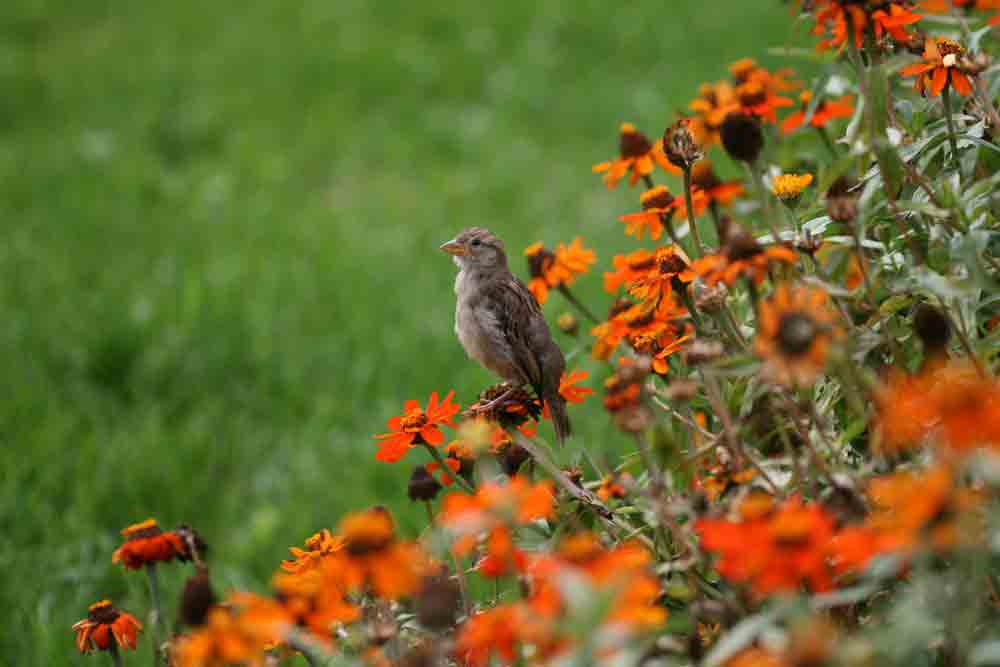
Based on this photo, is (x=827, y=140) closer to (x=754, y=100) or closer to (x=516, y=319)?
(x=754, y=100)

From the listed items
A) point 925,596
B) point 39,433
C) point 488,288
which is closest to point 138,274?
point 39,433

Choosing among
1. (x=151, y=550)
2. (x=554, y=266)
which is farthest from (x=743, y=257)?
(x=554, y=266)

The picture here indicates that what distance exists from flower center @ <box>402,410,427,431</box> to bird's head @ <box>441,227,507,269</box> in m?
1.03

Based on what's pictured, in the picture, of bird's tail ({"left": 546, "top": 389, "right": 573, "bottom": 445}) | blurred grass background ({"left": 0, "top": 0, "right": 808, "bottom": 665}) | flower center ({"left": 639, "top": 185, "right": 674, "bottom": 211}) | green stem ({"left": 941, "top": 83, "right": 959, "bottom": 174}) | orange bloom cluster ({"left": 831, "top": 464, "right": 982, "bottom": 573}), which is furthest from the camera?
blurred grass background ({"left": 0, "top": 0, "right": 808, "bottom": 665})

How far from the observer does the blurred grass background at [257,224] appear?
3.65 m

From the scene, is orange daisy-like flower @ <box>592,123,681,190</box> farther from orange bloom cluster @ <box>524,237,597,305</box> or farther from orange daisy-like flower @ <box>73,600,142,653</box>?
orange daisy-like flower @ <box>73,600,142,653</box>

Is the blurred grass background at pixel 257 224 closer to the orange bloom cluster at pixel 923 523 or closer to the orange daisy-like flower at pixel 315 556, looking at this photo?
the orange daisy-like flower at pixel 315 556

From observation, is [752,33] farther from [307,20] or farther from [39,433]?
[39,433]

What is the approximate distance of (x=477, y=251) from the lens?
3.00m

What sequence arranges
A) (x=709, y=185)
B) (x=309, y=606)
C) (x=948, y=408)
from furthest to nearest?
(x=709, y=185), (x=309, y=606), (x=948, y=408)

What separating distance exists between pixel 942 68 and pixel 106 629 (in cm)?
164

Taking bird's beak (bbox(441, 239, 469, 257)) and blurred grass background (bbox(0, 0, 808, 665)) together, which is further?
blurred grass background (bbox(0, 0, 808, 665))

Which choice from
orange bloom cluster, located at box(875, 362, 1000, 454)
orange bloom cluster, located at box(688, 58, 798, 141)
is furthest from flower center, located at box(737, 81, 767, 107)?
orange bloom cluster, located at box(875, 362, 1000, 454)

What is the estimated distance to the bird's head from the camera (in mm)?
2973
